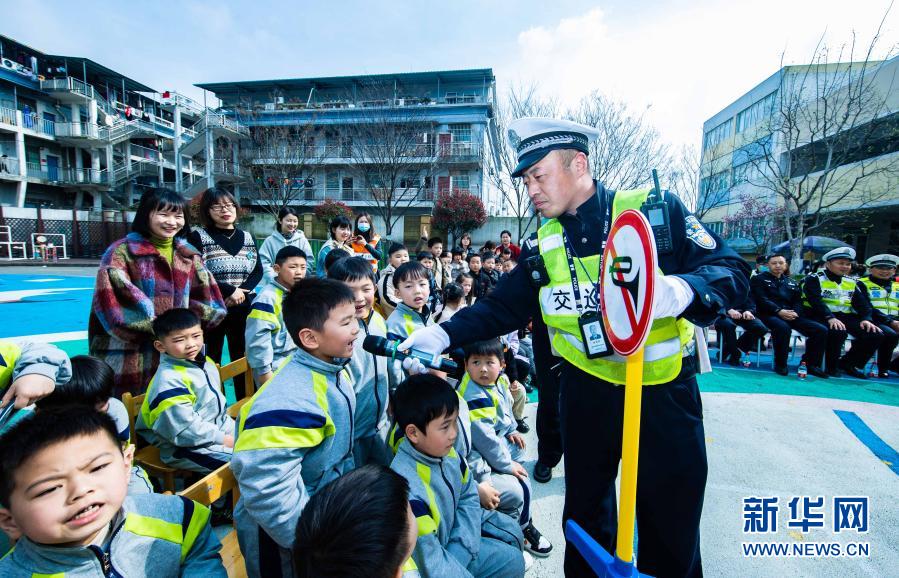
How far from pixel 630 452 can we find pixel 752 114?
90.7 ft

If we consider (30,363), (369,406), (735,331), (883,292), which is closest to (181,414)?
(30,363)

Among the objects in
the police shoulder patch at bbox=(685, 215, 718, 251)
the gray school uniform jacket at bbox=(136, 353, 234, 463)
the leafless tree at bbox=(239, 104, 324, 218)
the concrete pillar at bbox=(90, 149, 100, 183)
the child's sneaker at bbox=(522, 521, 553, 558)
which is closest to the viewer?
the police shoulder patch at bbox=(685, 215, 718, 251)

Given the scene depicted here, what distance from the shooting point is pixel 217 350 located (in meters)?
3.94

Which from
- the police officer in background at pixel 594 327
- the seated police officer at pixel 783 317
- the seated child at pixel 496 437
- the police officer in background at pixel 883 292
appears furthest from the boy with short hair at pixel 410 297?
the police officer in background at pixel 883 292

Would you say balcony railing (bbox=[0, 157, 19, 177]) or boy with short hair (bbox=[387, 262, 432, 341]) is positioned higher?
balcony railing (bbox=[0, 157, 19, 177])

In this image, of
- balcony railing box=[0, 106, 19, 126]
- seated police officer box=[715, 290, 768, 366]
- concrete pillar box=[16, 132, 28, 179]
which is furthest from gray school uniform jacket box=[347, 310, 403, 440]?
balcony railing box=[0, 106, 19, 126]

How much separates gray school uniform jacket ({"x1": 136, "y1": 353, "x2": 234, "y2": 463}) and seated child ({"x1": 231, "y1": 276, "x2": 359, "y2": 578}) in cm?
78

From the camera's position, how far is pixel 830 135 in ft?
38.2

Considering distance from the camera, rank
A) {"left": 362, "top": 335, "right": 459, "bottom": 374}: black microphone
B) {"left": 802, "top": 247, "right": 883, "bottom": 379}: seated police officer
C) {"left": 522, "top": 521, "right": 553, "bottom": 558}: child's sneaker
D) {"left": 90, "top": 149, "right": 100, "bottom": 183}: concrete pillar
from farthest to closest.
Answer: {"left": 90, "top": 149, "right": 100, "bottom": 183}: concrete pillar, {"left": 802, "top": 247, "right": 883, "bottom": 379}: seated police officer, {"left": 522, "top": 521, "right": 553, "bottom": 558}: child's sneaker, {"left": 362, "top": 335, "right": 459, "bottom": 374}: black microphone

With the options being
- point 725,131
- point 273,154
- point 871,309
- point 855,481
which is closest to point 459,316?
point 855,481

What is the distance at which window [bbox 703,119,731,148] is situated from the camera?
24.8 m

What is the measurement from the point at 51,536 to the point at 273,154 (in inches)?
750

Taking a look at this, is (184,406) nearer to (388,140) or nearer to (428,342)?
(428,342)

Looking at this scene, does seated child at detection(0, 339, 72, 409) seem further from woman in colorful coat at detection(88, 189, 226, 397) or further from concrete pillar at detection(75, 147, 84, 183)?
concrete pillar at detection(75, 147, 84, 183)
